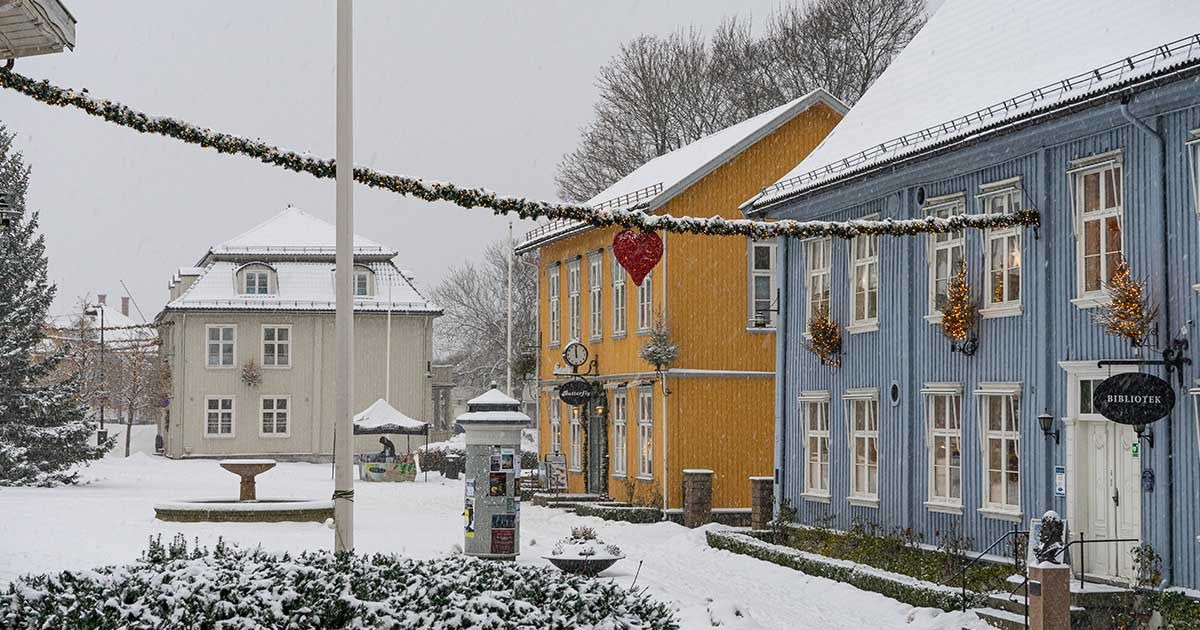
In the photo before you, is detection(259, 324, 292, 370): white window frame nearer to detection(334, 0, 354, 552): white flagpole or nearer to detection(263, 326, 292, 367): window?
detection(263, 326, 292, 367): window

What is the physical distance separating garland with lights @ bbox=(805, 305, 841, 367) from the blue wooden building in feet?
0.50

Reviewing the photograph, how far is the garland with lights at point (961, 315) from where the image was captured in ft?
67.8

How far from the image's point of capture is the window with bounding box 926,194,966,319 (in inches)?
843

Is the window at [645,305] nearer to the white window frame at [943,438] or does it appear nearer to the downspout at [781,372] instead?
the downspout at [781,372]

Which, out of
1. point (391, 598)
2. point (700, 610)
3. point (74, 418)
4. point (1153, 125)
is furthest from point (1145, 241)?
point (74, 418)

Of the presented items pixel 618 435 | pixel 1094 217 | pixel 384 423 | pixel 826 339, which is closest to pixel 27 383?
pixel 384 423

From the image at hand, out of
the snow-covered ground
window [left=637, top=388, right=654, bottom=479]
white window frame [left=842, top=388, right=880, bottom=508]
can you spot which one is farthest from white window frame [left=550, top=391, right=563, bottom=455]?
white window frame [left=842, top=388, right=880, bottom=508]

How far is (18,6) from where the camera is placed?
1213 cm

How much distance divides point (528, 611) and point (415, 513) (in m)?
23.5

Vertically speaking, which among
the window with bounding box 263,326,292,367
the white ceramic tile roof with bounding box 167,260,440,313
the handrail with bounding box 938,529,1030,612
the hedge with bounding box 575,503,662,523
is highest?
the white ceramic tile roof with bounding box 167,260,440,313

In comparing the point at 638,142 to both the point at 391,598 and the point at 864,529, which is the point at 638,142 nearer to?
the point at 864,529

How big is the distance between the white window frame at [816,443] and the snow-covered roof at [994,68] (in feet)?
11.7

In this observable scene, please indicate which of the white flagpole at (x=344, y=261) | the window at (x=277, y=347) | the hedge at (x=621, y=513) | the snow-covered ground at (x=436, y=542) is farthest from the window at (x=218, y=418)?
the white flagpole at (x=344, y=261)

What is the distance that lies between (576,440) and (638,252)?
1942 centimetres
